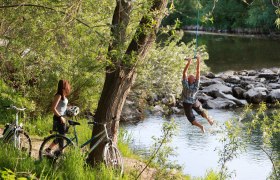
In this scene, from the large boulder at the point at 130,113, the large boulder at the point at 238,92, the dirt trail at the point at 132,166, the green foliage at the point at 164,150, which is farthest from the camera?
the large boulder at the point at 238,92

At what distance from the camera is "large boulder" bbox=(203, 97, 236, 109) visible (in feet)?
69.6

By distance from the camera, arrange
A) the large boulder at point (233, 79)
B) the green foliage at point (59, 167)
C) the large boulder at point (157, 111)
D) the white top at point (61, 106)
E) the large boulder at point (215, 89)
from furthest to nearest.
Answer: the large boulder at point (233, 79)
the large boulder at point (215, 89)
the large boulder at point (157, 111)
the white top at point (61, 106)
the green foliage at point (59, 167)

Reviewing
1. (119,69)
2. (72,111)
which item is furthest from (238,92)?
(72,111)

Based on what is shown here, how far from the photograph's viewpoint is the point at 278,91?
76.7 feet

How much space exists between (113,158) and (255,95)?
1601cm

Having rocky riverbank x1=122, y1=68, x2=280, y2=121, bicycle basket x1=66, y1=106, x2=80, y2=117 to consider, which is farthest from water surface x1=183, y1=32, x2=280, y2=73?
bicycle basket x1=66, y1=106, x2=80, y2=117

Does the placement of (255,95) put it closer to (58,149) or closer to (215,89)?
(215,89)

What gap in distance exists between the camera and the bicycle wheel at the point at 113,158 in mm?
7742

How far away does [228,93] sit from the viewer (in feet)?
78.3

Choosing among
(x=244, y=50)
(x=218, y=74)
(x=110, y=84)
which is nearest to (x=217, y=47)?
(x=244, y=50)

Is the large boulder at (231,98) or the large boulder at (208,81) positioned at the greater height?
the large boulder at (208,81)

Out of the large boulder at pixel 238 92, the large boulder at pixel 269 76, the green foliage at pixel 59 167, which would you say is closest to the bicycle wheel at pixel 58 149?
the green foliage at pixel 59 167

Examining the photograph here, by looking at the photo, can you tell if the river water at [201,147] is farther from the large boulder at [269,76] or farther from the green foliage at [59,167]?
the large boulder at [269,76]

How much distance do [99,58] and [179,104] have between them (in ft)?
37.9
